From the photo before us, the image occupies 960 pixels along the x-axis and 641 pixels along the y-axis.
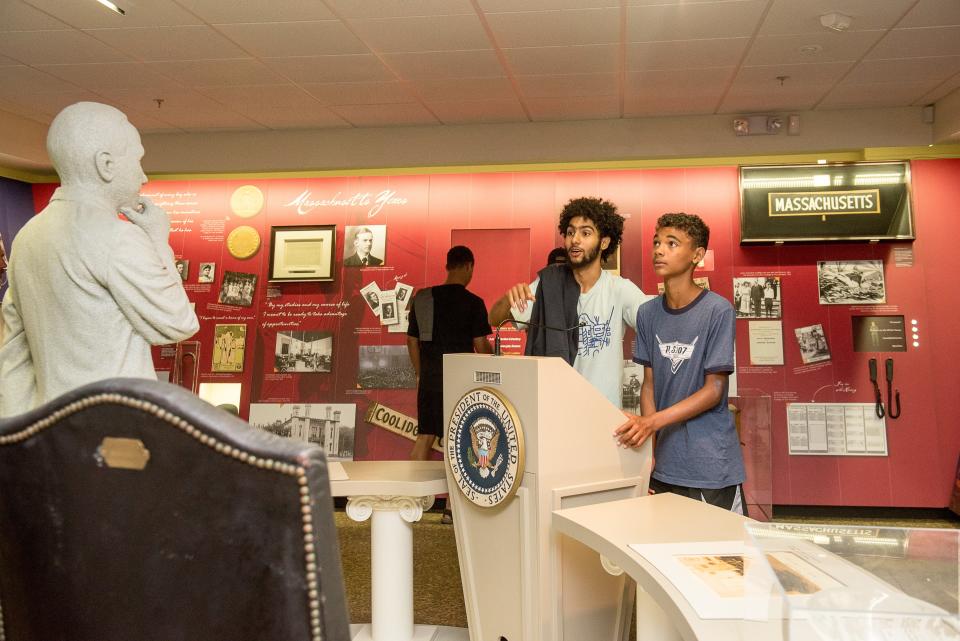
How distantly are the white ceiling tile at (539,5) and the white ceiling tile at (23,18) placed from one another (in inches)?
97.2

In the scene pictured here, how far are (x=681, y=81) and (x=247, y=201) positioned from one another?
3684 mm

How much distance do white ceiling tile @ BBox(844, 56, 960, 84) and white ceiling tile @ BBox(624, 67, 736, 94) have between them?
83cm

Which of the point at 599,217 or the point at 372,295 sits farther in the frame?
the point at 372,295

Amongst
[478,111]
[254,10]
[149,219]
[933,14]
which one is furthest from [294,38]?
[933,14]

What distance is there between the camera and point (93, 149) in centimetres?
166

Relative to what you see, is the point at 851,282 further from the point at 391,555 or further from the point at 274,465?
the point at 274,465

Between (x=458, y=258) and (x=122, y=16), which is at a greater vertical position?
(x=122, y=16)

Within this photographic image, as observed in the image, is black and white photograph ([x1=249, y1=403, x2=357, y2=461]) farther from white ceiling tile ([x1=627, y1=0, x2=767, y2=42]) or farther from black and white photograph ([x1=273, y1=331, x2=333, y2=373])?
white ceiling tile ([x1=627, y1=0, x2=767, y2=42])

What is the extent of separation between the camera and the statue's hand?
5.90ft

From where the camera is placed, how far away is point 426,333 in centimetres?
470

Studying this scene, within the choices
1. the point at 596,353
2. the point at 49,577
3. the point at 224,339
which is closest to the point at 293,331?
the point at 224,339

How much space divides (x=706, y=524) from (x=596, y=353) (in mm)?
1176

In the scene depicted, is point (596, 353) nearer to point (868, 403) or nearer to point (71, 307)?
point (71, 307)

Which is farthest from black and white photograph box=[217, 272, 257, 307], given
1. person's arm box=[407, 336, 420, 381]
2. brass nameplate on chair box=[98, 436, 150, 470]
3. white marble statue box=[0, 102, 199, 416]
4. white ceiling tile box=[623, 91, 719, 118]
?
brass nameplate on chair box=[98, 436, 150, 470]
